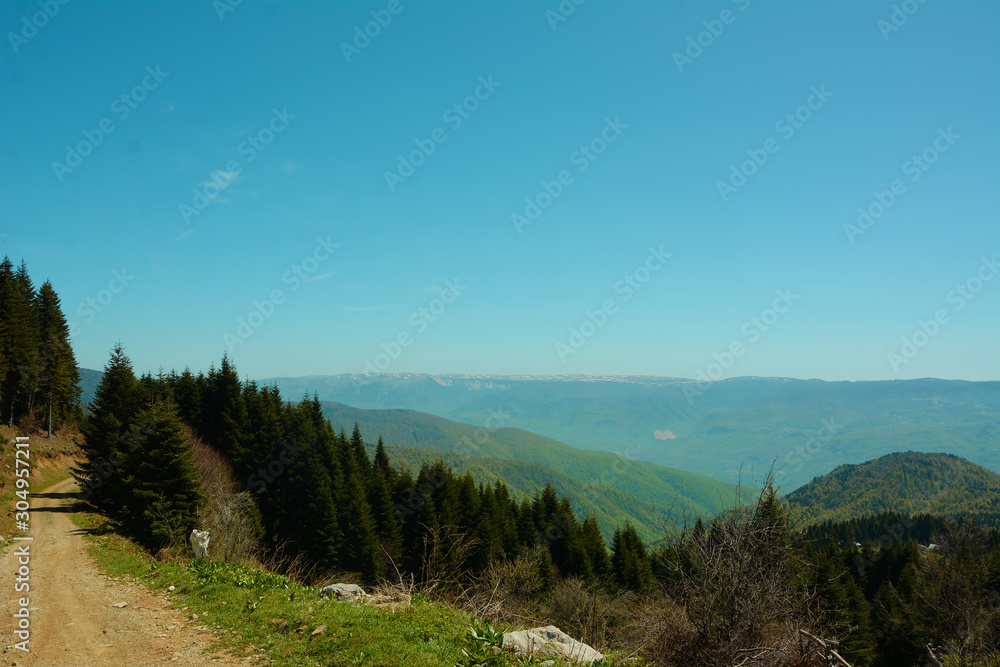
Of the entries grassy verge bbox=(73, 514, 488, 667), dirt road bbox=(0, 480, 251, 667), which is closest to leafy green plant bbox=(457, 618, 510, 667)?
grassy verge bbox=(73, 514, 488, 667)

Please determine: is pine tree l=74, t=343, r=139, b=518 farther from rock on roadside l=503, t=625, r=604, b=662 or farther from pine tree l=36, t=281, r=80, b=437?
rock on roadside l=503, t=625, r=604, b=662

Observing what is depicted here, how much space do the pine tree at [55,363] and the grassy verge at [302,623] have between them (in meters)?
39.2

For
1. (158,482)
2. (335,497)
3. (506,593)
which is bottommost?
(335,497)

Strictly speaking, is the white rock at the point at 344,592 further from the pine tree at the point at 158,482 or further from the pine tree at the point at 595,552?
the pine tree at the point at 595,552

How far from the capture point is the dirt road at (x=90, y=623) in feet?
28.8

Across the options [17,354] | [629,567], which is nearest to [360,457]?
[17,354]

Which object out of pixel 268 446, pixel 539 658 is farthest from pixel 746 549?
pixel 268 446

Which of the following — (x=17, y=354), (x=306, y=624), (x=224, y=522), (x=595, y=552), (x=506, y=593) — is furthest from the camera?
(x=595, y=552)

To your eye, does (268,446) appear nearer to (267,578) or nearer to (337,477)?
(337,477)

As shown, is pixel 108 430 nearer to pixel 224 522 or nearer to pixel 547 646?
pixel 224 522

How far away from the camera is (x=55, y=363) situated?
4112 centimetres

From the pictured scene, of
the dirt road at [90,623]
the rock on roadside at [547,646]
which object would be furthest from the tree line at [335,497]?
the rock on roadside at [547,646]

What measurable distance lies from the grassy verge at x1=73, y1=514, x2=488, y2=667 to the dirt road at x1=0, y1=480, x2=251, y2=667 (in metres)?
0.48

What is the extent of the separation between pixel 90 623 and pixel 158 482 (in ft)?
37.6
